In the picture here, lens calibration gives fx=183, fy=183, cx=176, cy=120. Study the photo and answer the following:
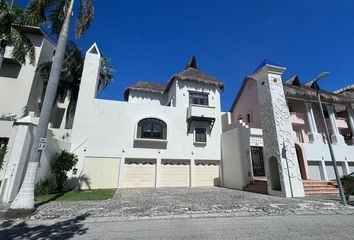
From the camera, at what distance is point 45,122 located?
25.5ft

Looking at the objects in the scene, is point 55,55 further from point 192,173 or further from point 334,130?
A: point 334,130

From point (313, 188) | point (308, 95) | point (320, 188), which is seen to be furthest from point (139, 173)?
point (308, 95)

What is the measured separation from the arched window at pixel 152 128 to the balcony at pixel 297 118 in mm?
13732

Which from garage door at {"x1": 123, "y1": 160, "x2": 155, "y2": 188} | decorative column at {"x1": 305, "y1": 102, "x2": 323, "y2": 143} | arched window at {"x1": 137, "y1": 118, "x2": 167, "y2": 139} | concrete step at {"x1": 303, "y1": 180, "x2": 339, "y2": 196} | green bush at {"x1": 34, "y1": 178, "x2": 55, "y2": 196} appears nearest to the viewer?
green bush at {"x1": 34, "y1": 178, "x2": 55, "y2": 196}

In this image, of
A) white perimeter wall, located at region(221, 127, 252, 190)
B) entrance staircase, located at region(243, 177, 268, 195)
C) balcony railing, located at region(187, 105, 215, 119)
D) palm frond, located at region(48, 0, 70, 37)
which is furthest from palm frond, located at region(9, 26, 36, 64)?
entrance staircase, located at region(243, 177, 268, 195)

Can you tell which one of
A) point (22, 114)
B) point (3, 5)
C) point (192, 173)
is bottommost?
point (192, 173)

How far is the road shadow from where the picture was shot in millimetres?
4828

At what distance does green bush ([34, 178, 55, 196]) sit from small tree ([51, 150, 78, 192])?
463 millimetres

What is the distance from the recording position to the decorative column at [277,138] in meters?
11.3

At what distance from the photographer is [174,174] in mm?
17453

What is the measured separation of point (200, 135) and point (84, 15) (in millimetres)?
13524

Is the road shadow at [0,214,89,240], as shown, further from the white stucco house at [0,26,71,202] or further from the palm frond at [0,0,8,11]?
the palm frond at [0,0,8,11]

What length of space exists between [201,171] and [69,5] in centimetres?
1621

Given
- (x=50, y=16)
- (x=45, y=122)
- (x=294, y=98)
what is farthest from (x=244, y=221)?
(x=294, y=98)
